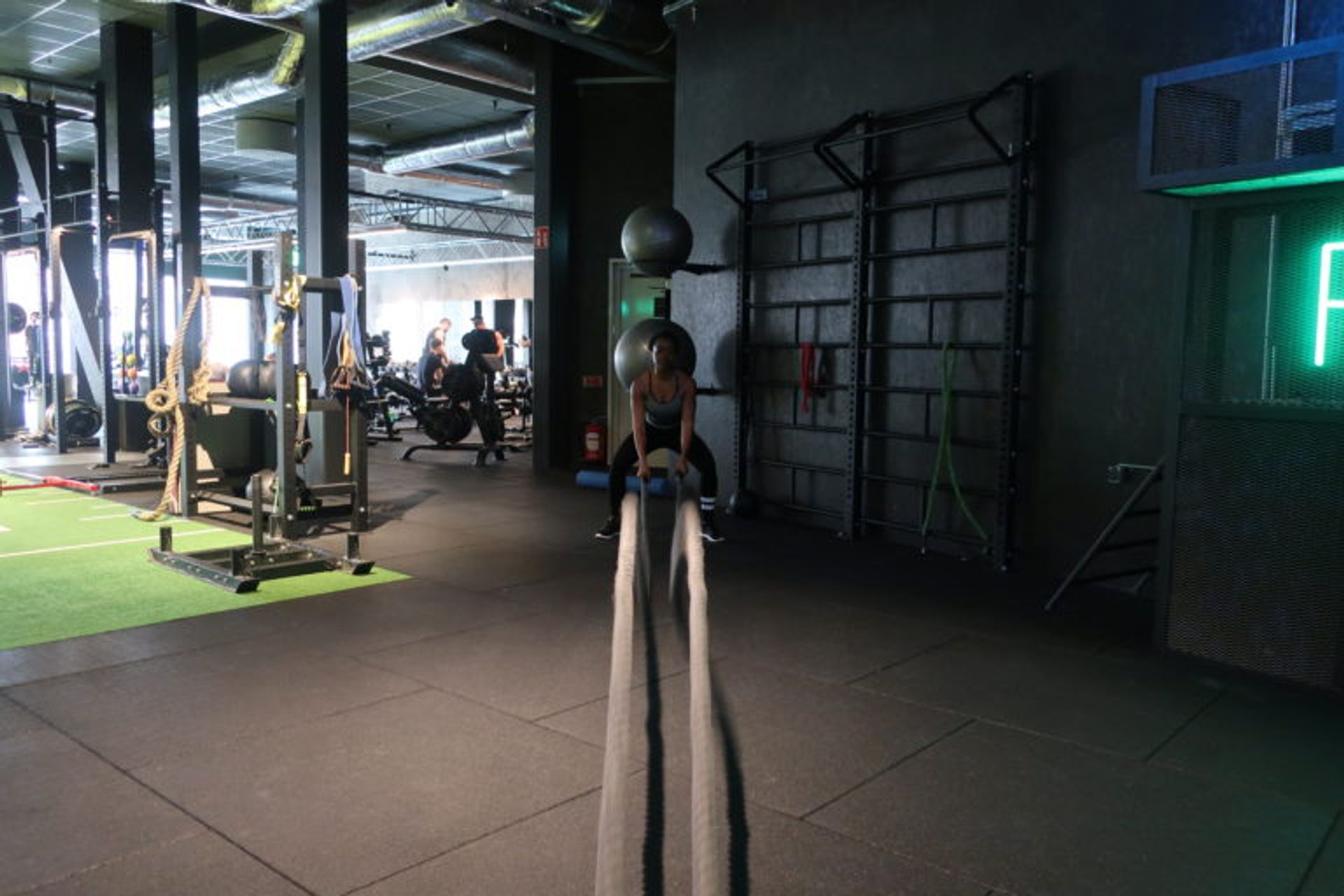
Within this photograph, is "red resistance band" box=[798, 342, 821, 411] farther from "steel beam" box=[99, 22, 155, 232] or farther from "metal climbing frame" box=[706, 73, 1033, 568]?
"steel beam" box=[99, 22, 155, 232]

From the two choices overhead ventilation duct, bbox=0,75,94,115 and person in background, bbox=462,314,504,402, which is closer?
person in background, bbox=462,314,504,402

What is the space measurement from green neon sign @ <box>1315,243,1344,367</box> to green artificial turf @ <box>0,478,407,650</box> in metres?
3.80

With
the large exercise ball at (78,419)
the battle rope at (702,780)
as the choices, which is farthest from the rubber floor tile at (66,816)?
the large exercise ball at (78,419)

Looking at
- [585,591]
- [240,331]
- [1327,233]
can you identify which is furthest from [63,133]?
[1327,233]

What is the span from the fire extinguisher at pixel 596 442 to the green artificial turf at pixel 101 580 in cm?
318

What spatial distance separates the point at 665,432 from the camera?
18.5 feet

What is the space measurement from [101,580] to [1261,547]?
470 cm

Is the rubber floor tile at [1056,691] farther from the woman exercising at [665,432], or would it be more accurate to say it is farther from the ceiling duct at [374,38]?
the ceiling duct at [374,38]

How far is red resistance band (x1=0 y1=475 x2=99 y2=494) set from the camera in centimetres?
686

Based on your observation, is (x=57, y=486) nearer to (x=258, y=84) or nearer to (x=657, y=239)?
(x=258, y=84)

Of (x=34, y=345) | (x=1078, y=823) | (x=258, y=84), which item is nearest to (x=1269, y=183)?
(x=1078, y=823)

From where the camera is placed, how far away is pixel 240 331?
19688mm

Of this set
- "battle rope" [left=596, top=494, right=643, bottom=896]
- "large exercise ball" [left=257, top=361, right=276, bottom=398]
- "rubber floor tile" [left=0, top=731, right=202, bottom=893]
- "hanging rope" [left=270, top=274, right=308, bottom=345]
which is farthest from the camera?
"large exercise ball" [left=257, top=361, right=276, bottom=398]

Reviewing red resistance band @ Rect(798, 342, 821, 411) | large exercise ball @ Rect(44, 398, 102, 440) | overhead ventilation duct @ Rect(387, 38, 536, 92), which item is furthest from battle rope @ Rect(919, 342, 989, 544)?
large exercise ball @ Rect(44, 398, 102, 440)
